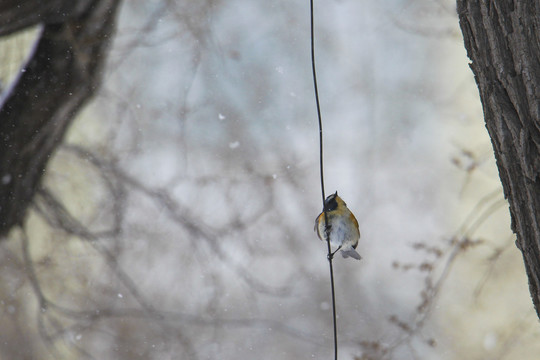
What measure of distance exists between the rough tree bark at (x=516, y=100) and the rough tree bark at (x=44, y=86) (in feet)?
10.9

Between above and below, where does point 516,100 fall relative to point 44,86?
above

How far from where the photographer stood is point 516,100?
1012 mm

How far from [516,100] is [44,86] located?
11.5ft

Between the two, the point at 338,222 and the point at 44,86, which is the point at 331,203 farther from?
the point at 44,86

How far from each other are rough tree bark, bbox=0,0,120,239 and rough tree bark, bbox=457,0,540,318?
333cm

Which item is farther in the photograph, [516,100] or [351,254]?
[351,254]

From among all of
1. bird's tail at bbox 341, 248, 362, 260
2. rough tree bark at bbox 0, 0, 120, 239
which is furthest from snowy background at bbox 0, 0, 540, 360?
bird's tail at bbox 341, 248, 362, 260

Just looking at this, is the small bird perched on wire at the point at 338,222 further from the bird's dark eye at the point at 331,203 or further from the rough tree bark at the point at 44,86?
the rough tree bark at the point at 44,86

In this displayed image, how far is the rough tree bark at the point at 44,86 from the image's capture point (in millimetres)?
3820

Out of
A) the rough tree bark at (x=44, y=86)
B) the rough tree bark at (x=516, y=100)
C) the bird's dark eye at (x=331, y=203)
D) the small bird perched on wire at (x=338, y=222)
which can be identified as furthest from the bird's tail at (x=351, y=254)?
the rough tree bark at (x=44, y=86)

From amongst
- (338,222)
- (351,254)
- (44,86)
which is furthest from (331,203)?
(44,86)

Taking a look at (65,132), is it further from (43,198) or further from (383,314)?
(383,314)

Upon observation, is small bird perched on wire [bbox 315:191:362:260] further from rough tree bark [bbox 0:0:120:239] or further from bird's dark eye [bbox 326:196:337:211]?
rough tree bark [bbox 0:0:120:239]

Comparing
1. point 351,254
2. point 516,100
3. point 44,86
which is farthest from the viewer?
point 44,86
